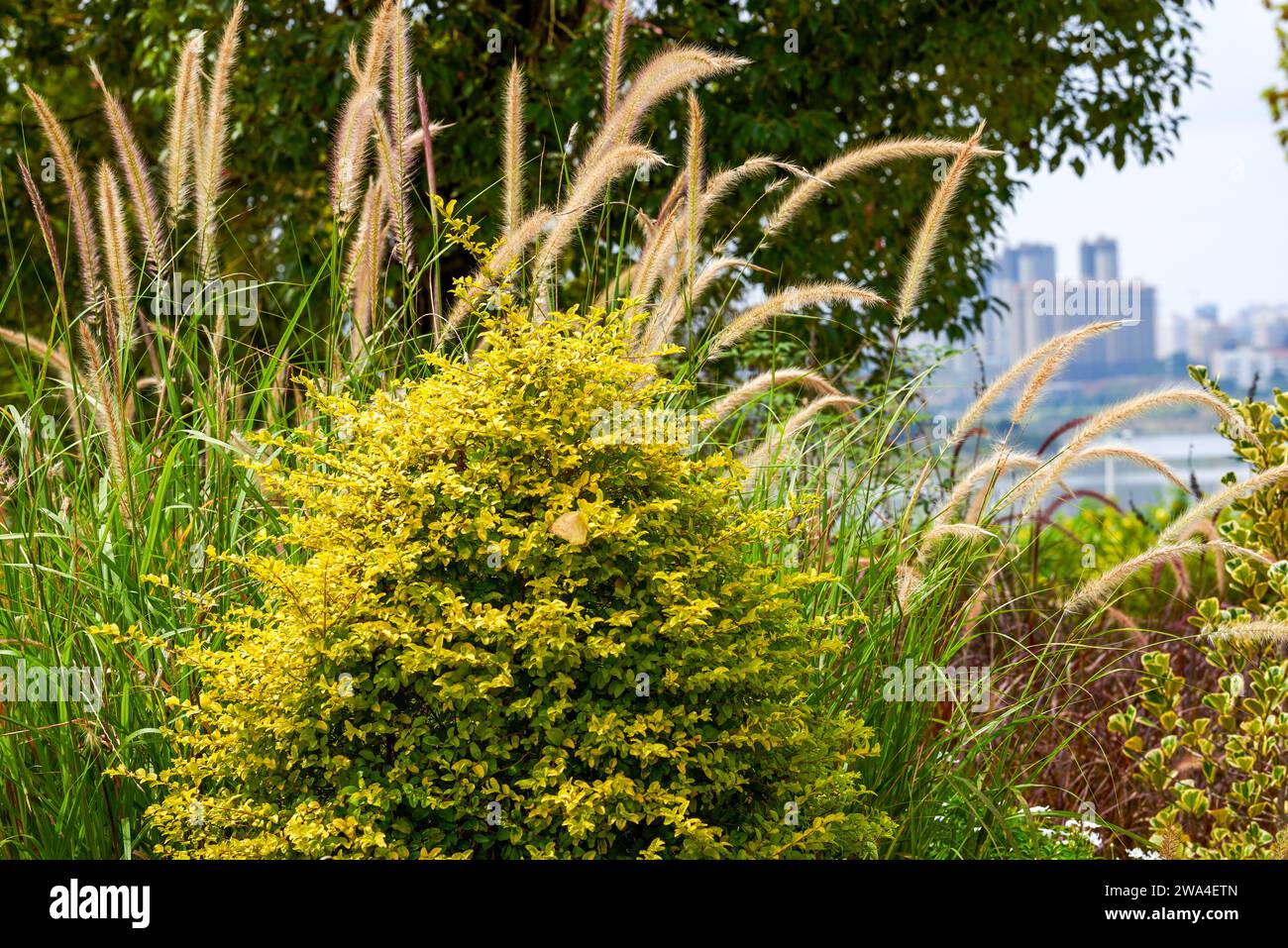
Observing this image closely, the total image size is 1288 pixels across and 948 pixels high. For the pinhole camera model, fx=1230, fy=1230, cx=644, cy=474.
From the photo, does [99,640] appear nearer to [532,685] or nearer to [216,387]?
[216,387]

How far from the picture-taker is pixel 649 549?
7.70 feet

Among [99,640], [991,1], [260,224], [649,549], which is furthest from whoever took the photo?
[260,224]

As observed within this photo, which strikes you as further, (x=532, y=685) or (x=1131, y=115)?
(x=1131, y=115)

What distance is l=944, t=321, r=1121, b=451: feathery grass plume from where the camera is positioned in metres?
2.93

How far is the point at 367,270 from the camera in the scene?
316cm

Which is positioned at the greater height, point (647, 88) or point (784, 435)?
point (647, 88)

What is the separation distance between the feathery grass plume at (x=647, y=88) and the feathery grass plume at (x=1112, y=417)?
127 centimetres

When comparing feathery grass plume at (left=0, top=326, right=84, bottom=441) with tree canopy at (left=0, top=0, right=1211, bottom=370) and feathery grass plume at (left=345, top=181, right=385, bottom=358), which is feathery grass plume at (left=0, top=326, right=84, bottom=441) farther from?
tree canopy at (left=0, top=0, right=1211, bottom=370)

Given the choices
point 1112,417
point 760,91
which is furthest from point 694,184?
point 760,91

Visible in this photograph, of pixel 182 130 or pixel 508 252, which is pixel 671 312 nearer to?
pixel 508 252

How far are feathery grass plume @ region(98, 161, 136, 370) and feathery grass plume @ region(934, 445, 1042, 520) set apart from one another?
2000 mm

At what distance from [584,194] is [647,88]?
0.45m
